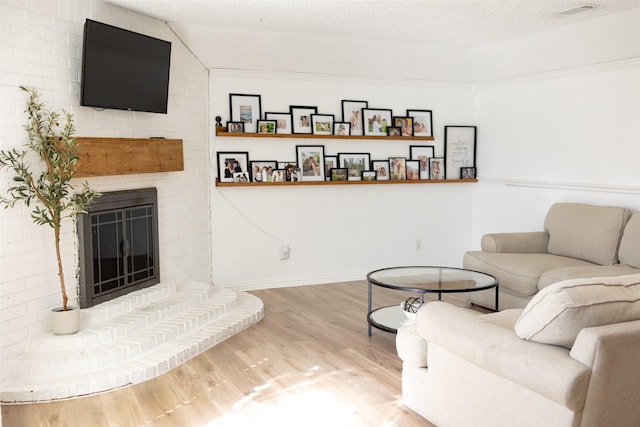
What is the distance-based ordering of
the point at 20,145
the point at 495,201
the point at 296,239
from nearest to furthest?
the point at 20,145
the point at 296,239
the point at 495,201

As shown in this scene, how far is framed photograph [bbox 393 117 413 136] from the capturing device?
6.61 meters

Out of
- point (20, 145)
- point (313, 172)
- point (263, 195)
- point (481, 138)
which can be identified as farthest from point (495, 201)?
point (20, 145)

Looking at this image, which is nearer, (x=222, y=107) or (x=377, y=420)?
(x=377, y=420)

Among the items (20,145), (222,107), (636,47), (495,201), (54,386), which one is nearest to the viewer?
(54,386)

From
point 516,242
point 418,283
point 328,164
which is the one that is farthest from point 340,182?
point 418,283

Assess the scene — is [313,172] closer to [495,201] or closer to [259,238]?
[259,238]

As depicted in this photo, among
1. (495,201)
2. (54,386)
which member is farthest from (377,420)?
A: (495,201)

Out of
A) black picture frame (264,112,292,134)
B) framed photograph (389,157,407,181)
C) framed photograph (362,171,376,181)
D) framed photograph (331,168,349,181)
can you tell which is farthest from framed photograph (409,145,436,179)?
black picture frame (264,112,292,134)

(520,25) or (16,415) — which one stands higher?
(520,25)

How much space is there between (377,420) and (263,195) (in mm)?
3286

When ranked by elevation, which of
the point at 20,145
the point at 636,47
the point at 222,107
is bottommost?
the point at 20,145

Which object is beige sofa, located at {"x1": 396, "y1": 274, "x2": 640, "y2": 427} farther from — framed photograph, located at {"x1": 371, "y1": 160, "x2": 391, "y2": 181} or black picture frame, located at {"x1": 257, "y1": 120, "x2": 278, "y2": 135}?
framed photograph, located at {"x1": 371, "y1": 160, "x2": 391, "y2": 181}

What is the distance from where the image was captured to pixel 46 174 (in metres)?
3.83

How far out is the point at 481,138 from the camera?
6.93 meters
